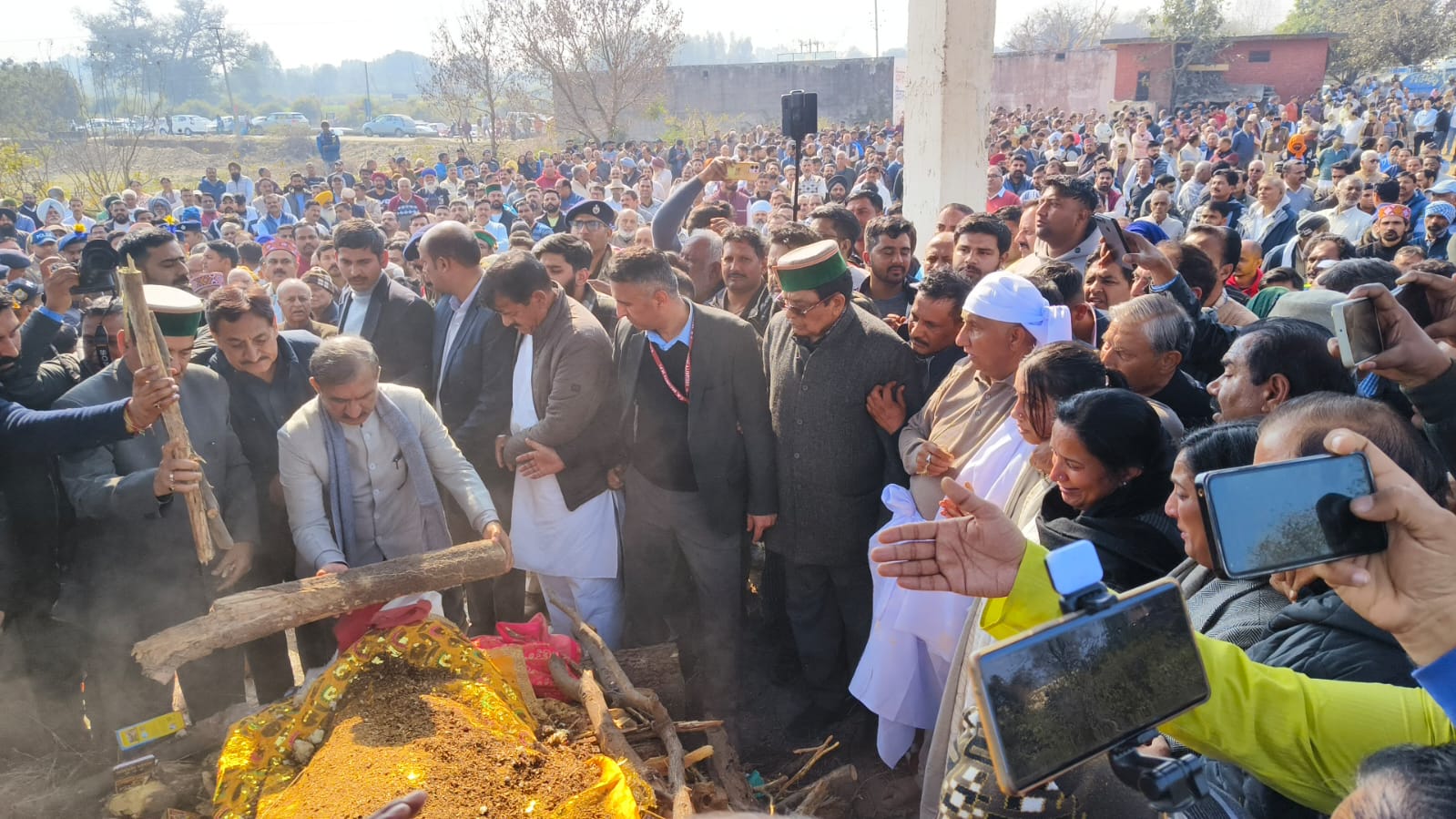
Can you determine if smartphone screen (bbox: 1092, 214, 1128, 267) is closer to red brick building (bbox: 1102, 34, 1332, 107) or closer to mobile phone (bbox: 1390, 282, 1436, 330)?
mobile phone (bbox: 1390, 282, 1436, 330)

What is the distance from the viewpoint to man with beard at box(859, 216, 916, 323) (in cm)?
511

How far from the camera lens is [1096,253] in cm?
480

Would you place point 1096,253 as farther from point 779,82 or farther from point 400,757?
point 779,82

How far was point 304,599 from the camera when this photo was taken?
294cm

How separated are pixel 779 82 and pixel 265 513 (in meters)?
45.2

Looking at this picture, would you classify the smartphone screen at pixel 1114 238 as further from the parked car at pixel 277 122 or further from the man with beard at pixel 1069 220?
the parked car at pixel 277 122

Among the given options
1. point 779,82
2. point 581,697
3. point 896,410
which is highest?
point 779,82

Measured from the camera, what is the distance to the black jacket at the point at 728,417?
4.16 metres

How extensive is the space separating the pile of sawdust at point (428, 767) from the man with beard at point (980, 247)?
322 centimetres

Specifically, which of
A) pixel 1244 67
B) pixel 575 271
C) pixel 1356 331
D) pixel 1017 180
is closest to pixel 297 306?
pixel 575 271

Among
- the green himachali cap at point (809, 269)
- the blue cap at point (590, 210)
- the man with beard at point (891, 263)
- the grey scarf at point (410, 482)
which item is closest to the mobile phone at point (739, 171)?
the blue cap at point (590, 210)

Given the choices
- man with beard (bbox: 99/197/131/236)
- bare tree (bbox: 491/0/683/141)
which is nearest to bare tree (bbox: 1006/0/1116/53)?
bare tree (bbox: 491/0/683/141)

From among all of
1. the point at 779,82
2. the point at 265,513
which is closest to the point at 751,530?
the point at 265,513

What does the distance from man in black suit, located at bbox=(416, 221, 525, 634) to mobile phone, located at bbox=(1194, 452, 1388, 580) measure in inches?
157
